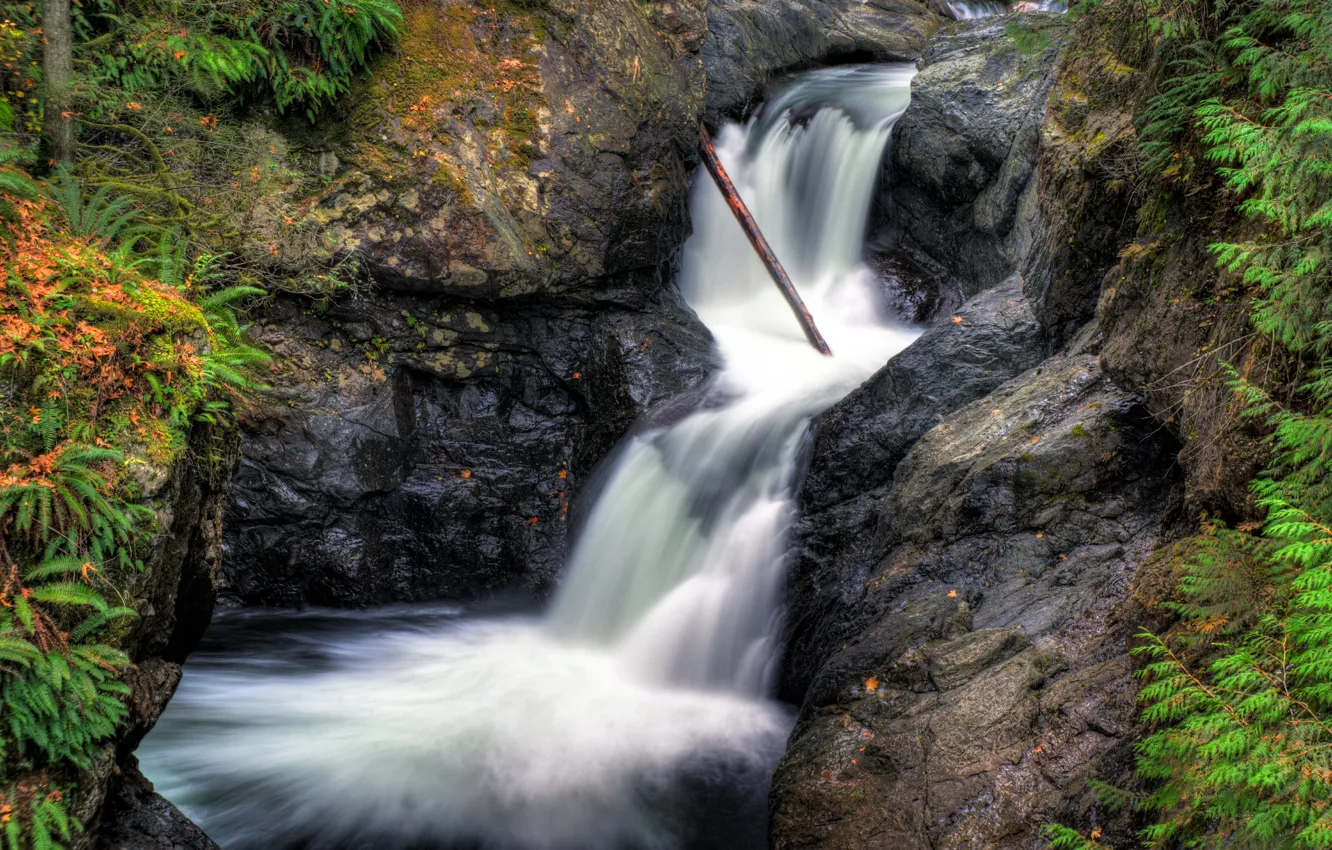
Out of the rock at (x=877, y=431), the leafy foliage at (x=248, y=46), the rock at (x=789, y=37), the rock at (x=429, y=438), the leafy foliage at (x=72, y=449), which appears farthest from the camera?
the rock at (x=789, y=37)

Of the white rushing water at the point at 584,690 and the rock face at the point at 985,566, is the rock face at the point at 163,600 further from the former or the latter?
the rock face at the point at 985,566

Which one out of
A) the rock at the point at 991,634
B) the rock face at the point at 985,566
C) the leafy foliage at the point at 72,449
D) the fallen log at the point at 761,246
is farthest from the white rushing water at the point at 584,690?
the leafy foliage at the point at 72,449

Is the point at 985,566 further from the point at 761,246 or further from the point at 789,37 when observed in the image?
the point at 789,37

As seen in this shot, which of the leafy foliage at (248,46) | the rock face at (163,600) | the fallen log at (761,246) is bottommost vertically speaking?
the rock face at (163,600)

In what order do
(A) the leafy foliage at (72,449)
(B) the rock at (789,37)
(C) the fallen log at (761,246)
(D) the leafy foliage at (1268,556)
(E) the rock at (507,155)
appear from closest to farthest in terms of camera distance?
(D) the leafy foliage at (1268,556) < (A) the leafy foliage at (72,449) < (E) the rock at (507,155) < (C) the fallen log at (761,246) < (B) the rock at (789,37)

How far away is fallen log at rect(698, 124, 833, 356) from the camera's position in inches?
386

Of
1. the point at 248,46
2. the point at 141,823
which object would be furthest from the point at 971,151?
the point at 141,823

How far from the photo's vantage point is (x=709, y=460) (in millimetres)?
8047

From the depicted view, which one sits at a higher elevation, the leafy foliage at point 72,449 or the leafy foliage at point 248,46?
the leafy foliage at point 248,46

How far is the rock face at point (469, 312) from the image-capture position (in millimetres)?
7848

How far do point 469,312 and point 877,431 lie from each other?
419cm

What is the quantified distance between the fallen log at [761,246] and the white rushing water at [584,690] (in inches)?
9.7

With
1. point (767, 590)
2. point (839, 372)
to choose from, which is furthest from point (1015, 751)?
point (839, 372)

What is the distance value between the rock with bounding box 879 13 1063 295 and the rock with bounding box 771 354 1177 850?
3.82 m
